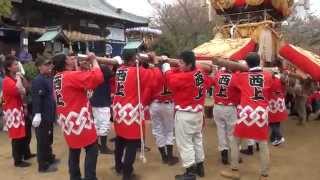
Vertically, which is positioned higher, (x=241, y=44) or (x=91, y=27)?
(x=91, y=27)

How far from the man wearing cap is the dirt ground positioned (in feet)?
1.00

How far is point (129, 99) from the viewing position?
6.29m

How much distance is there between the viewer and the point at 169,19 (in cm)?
2547

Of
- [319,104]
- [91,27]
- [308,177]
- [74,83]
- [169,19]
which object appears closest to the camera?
[74,83]

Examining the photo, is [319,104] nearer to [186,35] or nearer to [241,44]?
[241,44]

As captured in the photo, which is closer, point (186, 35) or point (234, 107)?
point (234, 107)

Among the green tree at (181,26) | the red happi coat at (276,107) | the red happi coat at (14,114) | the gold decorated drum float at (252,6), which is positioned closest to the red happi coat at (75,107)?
the red happi coat at (14,114)

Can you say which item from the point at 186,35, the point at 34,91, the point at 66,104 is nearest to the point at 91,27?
the point at 186,35

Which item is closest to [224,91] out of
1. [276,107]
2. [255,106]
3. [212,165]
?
[255,106]

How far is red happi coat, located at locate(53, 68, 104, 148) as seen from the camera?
5637 millimetres

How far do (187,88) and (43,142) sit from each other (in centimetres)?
231

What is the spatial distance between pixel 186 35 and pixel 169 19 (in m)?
2.97

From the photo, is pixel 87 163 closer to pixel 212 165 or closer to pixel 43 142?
pixel 43 142

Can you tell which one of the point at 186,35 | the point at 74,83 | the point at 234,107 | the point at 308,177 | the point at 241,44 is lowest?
the point at 308,177
